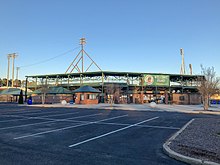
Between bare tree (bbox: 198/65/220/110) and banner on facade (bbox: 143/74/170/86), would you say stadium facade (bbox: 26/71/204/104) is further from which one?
bare tree (bbox: 198/65/220/110)

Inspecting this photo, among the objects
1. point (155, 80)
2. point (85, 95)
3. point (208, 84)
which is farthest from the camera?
point (155, 80)

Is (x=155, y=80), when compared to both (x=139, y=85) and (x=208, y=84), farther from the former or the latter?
(x=208, y=84)

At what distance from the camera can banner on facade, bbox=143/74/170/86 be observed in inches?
1901

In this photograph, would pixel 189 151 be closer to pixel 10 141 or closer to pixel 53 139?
pixel 53 139

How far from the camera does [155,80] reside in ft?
159

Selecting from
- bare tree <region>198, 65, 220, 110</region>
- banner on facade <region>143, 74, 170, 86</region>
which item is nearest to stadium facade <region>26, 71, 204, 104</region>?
banner on facade <region>143, 74, 170, 86</region>

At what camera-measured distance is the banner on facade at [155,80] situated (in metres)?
48.3

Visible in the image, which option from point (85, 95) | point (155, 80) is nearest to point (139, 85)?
point (155, 80)

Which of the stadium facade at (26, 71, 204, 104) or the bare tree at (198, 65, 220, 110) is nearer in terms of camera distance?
the bare tree at (198, 65, 220, 110)

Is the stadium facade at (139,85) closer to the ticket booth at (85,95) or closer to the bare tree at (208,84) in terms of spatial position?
the ticket booth at (85,95)

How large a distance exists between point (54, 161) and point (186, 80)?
54989mm

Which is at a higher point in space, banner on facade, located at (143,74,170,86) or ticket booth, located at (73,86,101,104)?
banner on facade, located at (143,74,170,86)

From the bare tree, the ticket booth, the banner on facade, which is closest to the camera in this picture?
the bare tree

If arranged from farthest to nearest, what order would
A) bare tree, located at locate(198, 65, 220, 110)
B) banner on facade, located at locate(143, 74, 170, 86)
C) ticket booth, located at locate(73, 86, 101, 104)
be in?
banner on facade, located at locate(143, 74, 170, 86), ticket booth, located at locate(73, 86, 101, 104), bare tree, located at locate(198, 65, 220, 110)
